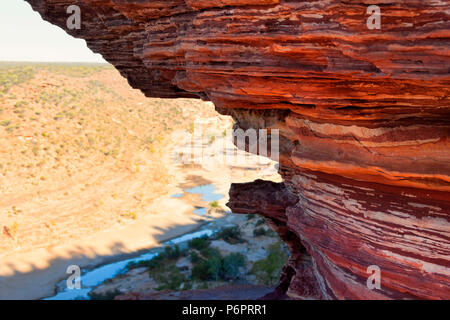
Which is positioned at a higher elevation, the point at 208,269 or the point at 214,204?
the point at 214,204

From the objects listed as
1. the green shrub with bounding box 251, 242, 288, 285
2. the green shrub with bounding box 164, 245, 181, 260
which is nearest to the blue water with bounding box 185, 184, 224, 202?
the green shrub with bounding box 164, 245, 181, 260

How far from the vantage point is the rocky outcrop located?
13.0 feet

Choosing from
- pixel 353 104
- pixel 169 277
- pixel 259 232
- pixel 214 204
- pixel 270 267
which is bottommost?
pixel 169 277

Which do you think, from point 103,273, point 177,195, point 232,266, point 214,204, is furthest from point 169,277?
point 177,195

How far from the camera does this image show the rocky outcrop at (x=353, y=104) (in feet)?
13.0

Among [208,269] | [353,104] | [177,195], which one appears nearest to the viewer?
[353,104]

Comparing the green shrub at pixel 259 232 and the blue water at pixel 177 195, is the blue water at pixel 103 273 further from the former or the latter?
the blue water at pixel 177 195

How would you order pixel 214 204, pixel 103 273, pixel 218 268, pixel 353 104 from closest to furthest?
pixel 353 104 → pixel 218 268 → pixel 103 273 → pixel 214 204

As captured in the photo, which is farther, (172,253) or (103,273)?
(172,253)

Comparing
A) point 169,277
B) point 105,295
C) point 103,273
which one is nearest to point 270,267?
point 169,277

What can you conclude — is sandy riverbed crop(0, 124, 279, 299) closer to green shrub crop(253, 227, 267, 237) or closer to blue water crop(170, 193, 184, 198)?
blue water crop(170, 193, 184, 198)

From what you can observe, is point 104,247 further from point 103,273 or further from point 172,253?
point 172,253

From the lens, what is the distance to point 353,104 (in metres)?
4.88
